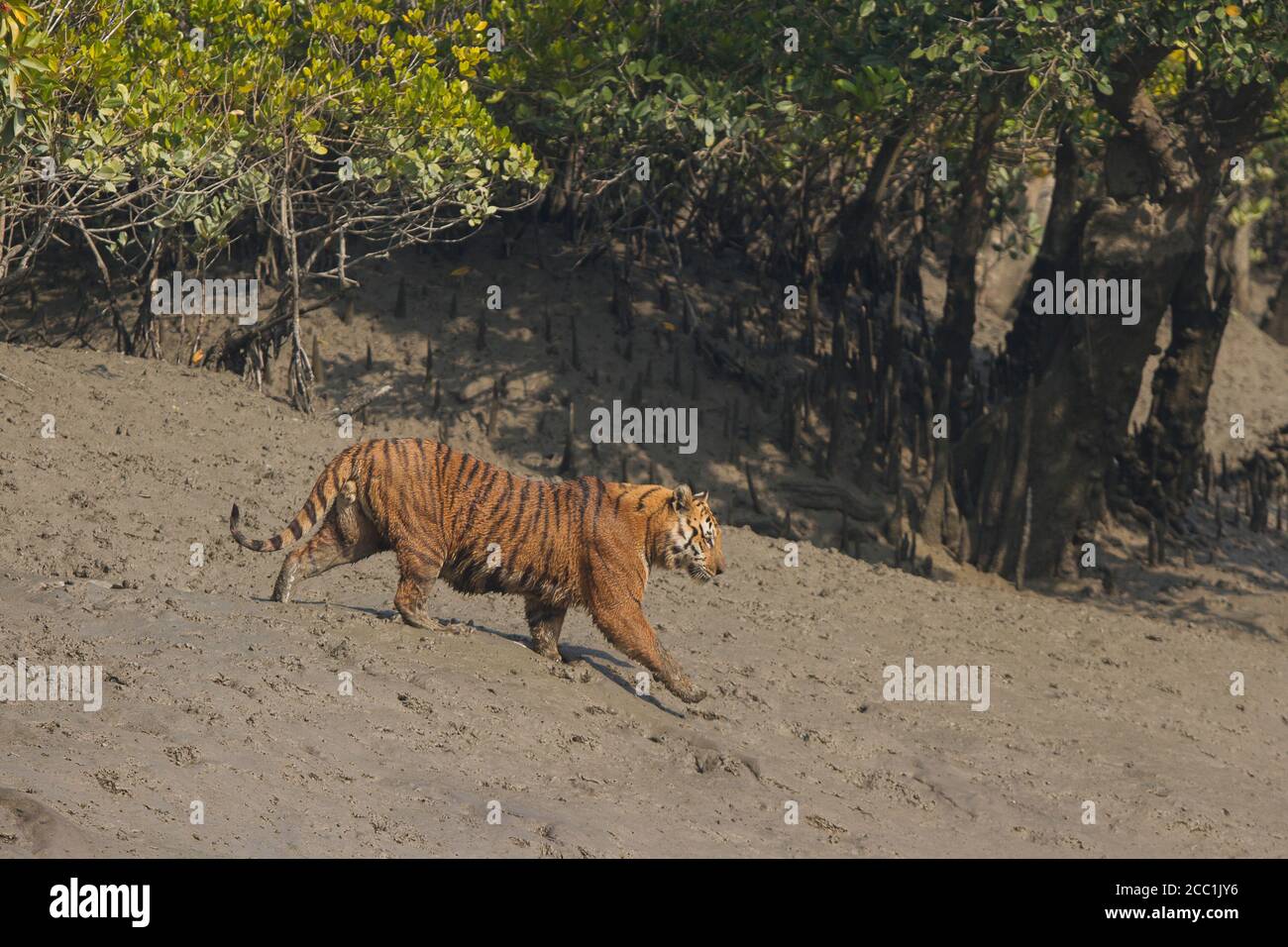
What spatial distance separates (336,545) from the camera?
1093cm

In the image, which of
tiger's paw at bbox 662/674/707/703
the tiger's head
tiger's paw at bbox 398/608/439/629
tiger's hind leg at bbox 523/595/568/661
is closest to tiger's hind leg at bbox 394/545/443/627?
tiger's paw at bbox 398/608/439/629

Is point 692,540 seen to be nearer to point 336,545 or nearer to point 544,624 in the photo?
point 544,624

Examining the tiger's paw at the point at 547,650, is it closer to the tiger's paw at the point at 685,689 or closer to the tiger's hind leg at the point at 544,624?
the tiger's hind leg at the point at 544,624

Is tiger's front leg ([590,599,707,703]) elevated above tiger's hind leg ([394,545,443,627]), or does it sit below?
below

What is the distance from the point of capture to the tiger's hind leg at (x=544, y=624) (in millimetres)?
10969

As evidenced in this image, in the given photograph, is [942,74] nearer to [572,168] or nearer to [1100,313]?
[1100,313]

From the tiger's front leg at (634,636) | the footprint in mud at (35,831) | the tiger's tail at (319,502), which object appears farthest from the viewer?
the tiger's tail at (319,502)

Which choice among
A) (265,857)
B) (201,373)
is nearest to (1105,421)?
(201,373)

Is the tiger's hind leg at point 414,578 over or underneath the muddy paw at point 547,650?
over

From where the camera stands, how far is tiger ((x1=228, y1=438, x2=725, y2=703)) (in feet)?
35.1

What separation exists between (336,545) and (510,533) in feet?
3.49

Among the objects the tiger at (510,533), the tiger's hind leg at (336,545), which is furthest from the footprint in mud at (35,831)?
the tiger's hind leg at (336,545)

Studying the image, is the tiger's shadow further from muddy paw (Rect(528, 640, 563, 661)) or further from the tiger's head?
the tiger's head

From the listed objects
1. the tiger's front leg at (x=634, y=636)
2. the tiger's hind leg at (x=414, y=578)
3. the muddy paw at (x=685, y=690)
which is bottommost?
the muddy paw at (x=685, y=690)
